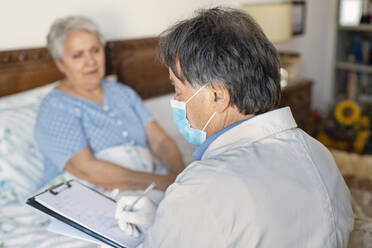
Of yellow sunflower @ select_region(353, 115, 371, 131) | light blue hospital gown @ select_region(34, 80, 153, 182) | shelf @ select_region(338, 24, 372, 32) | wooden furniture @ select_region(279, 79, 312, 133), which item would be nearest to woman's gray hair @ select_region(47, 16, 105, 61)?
light blue hospital gown @ select_region(34, 80, 153, 182)

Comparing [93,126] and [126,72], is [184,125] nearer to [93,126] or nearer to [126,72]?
[93,126]

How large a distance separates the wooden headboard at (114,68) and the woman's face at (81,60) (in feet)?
0.80

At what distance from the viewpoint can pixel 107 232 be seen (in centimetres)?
102

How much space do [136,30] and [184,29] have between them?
4.71 ft

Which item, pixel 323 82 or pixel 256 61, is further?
pixel 323 82

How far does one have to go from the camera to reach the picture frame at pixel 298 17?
10.1 ft

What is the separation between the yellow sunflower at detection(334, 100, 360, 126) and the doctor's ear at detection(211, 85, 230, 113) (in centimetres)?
248

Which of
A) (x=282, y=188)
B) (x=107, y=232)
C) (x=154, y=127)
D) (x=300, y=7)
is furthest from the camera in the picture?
(x=300, y=7)

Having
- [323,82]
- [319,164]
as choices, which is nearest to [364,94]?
[323,82]

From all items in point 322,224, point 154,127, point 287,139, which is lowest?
point 154,127

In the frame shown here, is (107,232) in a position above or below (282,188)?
below

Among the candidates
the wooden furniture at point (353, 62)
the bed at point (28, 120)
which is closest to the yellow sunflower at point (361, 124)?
the wooden furniture at point (353, 62)

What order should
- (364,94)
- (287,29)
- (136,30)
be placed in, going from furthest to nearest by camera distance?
(364,94), (287,29), (136,30)

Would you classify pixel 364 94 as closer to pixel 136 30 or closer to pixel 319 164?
pixel 136 30
